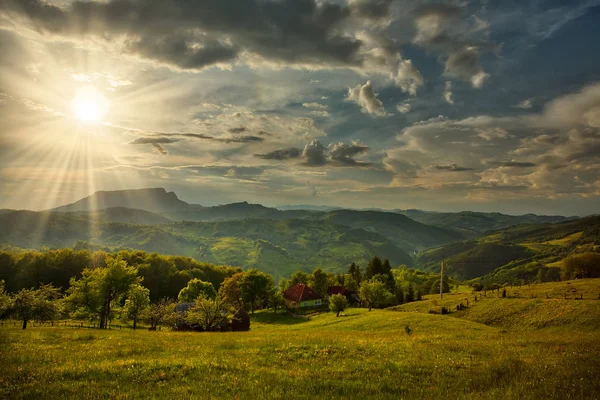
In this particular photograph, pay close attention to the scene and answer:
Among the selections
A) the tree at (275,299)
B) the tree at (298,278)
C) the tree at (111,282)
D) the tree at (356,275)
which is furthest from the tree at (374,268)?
the tree at (111,282)

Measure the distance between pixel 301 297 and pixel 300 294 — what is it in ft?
5.52

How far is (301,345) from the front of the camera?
19.0 metres

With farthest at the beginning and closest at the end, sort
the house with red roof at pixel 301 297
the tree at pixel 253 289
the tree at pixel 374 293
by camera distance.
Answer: the house with red roof at pixel 301 297
the tree at pixel 253 289
the tree at pixel 374 293

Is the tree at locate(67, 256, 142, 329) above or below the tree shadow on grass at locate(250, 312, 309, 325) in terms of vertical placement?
above

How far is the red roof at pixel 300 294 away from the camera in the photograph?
116869 millimetres

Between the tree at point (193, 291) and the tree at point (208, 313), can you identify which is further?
the tree at point (193, 291)

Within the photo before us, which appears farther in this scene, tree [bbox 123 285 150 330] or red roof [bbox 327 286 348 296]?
red roof [bbox 327 286 348 296]

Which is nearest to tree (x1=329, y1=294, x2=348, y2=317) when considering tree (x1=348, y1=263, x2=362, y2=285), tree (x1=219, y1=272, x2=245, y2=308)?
tree (x1=219, y1=272, x2=245, y2=308)

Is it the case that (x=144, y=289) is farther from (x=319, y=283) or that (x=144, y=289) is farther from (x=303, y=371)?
(x=319, y=283)

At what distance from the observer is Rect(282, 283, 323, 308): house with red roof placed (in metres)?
114

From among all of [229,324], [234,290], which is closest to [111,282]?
[229,324]

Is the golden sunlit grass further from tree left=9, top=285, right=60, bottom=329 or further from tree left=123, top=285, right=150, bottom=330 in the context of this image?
tree left=123, top=285, right=150, bottom=330

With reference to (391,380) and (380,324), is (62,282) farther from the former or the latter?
(391,380)

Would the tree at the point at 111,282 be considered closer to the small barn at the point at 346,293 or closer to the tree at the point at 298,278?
the tree at the point at 298,278
